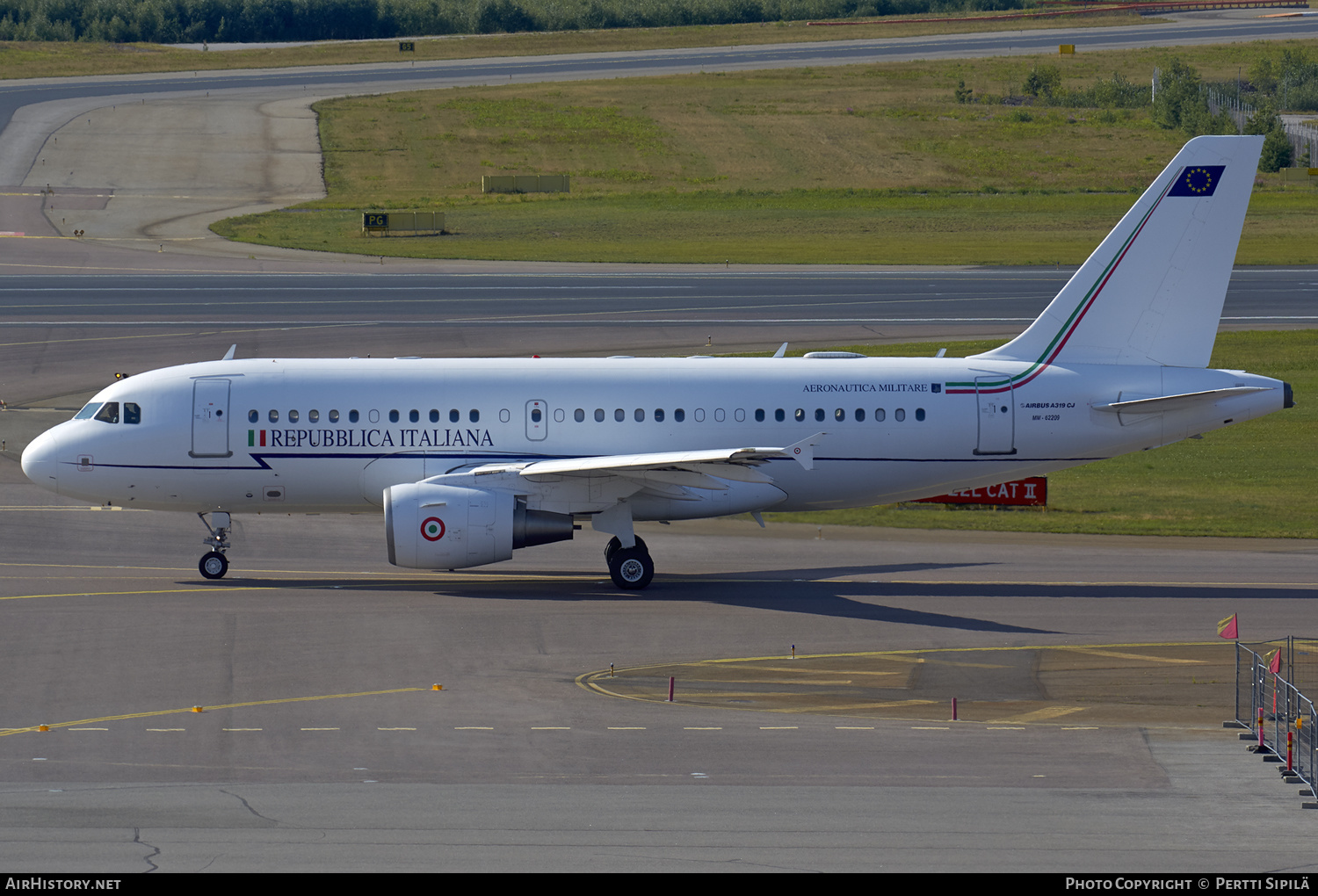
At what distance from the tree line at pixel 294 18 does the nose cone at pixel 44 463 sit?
154594 millimetres

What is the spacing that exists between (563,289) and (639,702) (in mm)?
50696

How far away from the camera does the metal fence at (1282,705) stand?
69.3 ft

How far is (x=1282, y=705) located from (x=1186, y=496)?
20.3 metres

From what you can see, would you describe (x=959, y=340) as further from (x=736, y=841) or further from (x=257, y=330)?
(x=736, y=841)

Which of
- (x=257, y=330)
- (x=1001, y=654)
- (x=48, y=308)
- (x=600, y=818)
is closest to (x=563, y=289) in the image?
(x=257, y=330)

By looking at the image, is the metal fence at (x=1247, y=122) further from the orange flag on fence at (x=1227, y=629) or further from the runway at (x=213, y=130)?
the orange flag on fence at (x=1227, y=629)

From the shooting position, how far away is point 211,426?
34125 mm

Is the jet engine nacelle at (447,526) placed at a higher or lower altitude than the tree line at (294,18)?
lower

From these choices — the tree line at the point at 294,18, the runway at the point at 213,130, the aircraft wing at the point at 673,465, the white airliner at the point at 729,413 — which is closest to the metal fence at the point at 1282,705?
the white airliner at the point at 729,413

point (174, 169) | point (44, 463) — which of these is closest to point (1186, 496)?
point (44, 463)

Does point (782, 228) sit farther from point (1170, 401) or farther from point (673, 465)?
point (673, 465)

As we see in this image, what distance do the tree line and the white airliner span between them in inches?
6151

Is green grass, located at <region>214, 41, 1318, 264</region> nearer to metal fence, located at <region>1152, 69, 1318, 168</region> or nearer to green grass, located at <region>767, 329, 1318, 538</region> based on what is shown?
metal fence, located at <region>1152, 69, 1318, 168</region>

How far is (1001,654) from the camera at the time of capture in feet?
93.2
